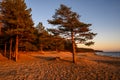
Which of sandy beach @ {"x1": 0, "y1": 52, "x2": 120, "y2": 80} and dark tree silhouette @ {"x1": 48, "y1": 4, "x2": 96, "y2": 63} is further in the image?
dark tree silhouette @ {"x1": 48, "y1": 4, "x2": 96, "y2": 63}

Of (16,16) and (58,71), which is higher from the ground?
(16,16)

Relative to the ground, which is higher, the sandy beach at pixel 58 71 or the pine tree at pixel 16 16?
the pine tree at pixel 16 16

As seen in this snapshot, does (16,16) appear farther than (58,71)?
Yes

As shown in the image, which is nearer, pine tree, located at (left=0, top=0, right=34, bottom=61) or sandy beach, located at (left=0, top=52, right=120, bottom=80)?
sandy beach, located at (left=0, top=52, right=120, bottom=80)

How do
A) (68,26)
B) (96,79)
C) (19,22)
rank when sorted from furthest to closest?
(19,22) < (68,26) < (96,79)

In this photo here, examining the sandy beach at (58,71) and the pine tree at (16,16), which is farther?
the pine tree at (16,16)

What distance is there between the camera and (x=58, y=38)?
24891mm

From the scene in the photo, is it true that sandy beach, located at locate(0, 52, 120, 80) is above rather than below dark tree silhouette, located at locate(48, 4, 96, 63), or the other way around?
below

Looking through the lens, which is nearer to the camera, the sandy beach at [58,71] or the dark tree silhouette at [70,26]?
the sandy beach at [58,71]

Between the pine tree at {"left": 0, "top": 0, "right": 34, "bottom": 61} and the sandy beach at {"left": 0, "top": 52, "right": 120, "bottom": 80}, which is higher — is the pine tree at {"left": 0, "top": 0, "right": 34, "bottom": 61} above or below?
above

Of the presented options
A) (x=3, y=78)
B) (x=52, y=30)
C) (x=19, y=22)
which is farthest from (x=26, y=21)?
(x=3, y=78)

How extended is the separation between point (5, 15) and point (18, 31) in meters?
3.33

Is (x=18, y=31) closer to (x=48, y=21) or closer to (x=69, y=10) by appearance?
(x=48, y=21)

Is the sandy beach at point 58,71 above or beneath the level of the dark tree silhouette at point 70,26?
beneath
